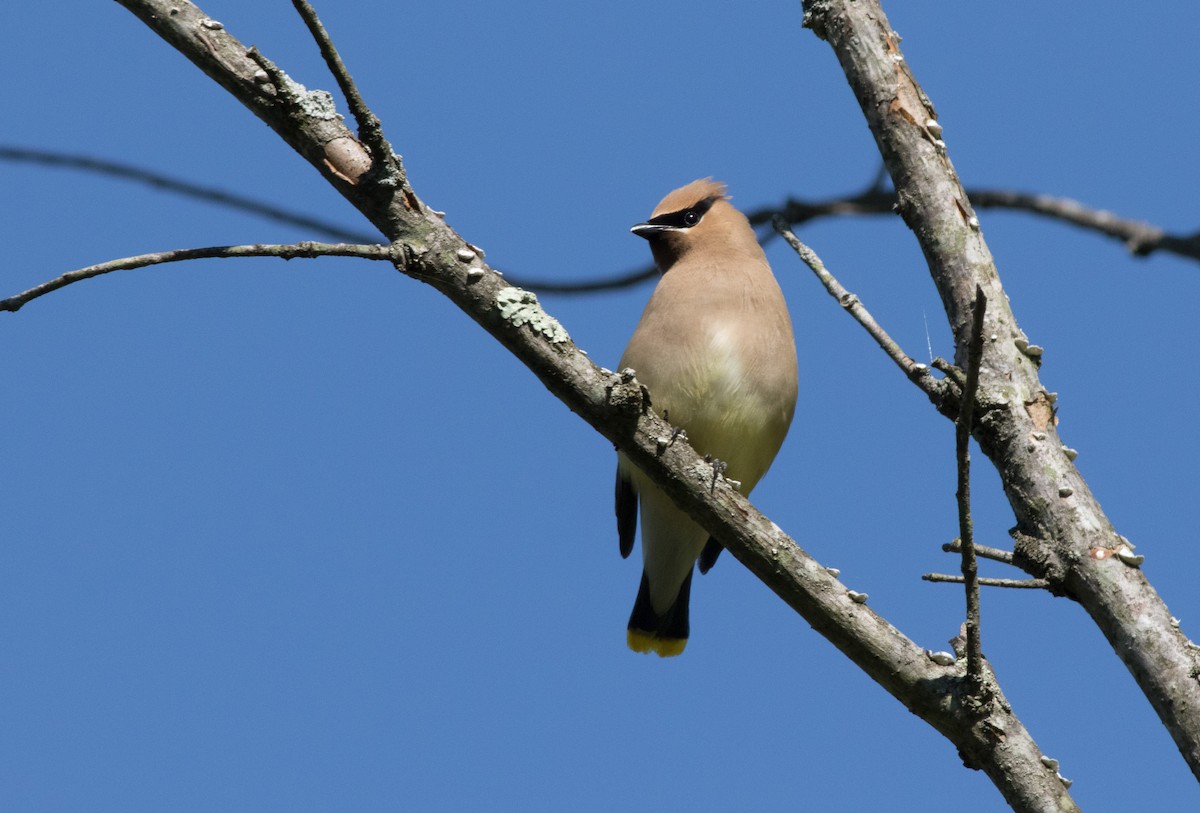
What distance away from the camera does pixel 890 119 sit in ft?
13.7

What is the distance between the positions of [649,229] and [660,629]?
5.95ft

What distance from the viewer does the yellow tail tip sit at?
20.6 ft

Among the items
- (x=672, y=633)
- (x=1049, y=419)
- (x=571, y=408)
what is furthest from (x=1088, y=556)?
(x=672, y=633)

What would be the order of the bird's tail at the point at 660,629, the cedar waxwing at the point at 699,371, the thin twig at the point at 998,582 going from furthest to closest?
the bird's tail at the point at 660,629
the cedar waxwing at the point at 699,371
the thin twig at the point at 998,582

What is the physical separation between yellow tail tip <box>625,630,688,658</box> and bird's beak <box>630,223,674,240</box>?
180 cm

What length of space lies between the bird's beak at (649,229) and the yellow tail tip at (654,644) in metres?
1.80

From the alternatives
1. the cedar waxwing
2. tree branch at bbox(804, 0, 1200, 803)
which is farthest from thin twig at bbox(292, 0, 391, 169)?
the cedar waxwing

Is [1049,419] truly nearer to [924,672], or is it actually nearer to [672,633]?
[924,672]

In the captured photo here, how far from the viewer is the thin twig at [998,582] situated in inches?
125

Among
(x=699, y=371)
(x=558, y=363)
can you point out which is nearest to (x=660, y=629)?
(x=699, y=371)

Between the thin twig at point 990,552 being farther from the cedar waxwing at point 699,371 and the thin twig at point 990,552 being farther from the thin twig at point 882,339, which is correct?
the cedar waxwing at point 699,371

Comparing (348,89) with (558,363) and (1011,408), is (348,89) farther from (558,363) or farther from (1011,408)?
(1011,408)

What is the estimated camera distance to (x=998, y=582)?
3285 millimetres

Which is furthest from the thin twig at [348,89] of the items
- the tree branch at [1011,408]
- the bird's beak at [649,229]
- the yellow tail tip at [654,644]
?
the yellow tail tip at [654,644]
